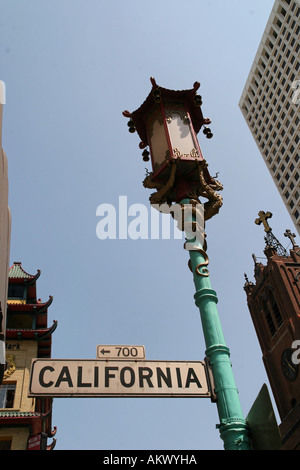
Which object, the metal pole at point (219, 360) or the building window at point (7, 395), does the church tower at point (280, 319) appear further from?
the metal pole at point (219, 360)

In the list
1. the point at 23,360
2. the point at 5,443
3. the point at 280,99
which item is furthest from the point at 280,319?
the point at 280,99

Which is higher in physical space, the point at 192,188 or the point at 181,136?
the point at 181,136

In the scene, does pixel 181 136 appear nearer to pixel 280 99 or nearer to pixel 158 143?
pixel 158 143

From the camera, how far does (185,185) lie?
7.82 metres

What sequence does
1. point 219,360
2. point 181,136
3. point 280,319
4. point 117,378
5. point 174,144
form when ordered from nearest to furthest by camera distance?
1. point 117,378
2. point 219,360
3. point 174,144
4. point 181,136
5. point 280,319

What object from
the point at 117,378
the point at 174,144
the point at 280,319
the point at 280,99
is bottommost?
the point at 117,378

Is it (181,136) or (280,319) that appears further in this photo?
(280,319)

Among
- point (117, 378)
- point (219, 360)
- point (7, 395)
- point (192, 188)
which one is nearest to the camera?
point (117, 378)

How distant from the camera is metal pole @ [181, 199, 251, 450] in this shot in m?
5.05

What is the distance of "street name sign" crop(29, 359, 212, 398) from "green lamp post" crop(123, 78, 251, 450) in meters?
0.31

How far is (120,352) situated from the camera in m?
5.63

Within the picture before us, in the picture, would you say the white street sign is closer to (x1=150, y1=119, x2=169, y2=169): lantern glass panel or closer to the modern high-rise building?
(x1=150, y1=119, x2=169, y2=169): lantern glass panel

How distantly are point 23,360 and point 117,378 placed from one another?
893 inches

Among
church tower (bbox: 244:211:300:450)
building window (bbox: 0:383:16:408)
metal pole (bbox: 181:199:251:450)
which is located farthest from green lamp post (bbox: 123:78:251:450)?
church tower (bbox: 244:211:300:450)
